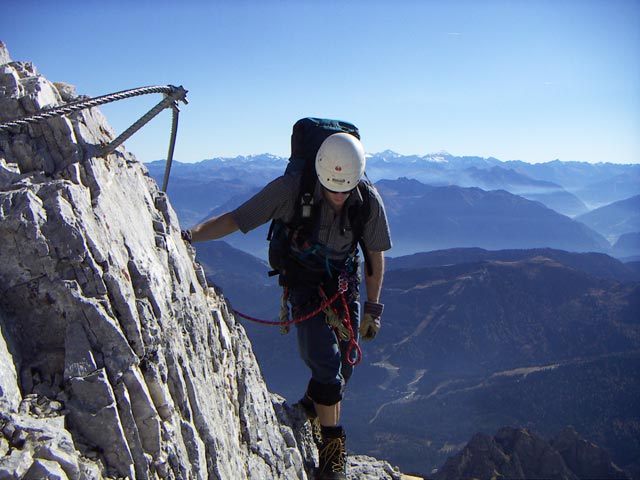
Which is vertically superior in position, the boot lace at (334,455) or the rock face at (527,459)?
the boot lace at (334,455)

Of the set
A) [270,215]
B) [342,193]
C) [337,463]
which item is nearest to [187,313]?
[270,215]

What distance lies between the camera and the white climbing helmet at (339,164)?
22.5 feet

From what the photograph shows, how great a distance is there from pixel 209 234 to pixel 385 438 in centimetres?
12509

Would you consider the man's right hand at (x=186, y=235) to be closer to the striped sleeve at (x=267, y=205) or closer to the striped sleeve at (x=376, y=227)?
the striped sleeve at (x=267, y=205)

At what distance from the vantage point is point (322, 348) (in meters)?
7.48

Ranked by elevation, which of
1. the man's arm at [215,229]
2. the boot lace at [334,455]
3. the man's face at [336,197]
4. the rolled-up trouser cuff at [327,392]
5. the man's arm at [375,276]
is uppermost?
the man's face at [336,197]

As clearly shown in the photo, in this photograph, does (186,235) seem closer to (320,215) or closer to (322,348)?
(320,215)

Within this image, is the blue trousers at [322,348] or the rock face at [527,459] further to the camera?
the rock face at [527,459]

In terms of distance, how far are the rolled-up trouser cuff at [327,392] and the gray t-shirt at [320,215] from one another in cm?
197

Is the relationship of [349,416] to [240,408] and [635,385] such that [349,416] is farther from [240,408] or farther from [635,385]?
[240,408]

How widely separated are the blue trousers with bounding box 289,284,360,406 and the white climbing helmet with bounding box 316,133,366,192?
175 centimetres

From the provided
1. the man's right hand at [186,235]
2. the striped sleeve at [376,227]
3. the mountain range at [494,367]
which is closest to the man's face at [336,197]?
the striped sleeve at [376,227]

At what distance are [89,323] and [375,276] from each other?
14.8 ft

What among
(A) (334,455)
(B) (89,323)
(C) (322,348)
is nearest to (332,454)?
(A) (334,455)
